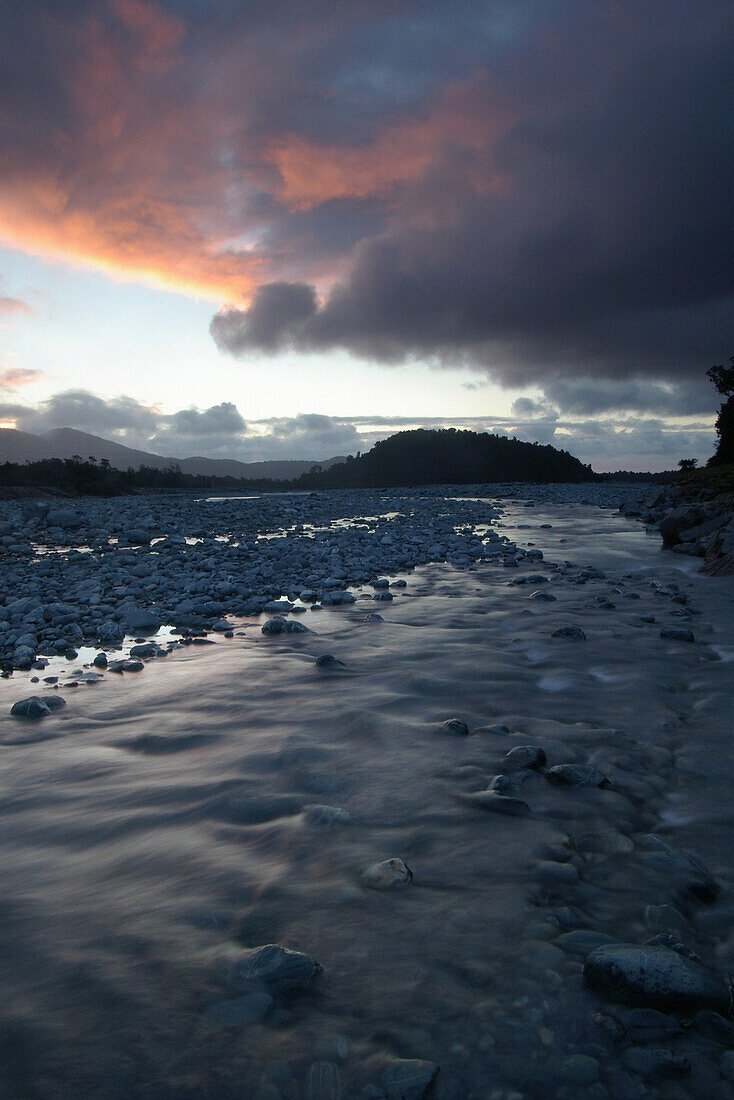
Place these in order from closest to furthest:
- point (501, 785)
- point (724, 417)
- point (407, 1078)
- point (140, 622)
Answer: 1. point (407, 1078)
2. point (501, 785)
3. point (140, 622)
4. point (724, 417)

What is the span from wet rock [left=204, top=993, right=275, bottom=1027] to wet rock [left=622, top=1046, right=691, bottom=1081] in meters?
0.91

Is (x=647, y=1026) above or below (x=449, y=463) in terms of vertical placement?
below

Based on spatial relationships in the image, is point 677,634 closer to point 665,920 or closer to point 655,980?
Answer: point 665,920

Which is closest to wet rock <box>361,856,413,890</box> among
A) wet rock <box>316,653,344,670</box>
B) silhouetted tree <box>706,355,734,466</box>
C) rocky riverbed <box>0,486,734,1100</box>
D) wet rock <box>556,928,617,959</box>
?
rocky riverbed <box>0,486,734,1100</box>

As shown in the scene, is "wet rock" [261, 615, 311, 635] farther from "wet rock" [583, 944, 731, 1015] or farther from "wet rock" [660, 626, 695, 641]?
"wet rock" [583, 944, 731, 1015]

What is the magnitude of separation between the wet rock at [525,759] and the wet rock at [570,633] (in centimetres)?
267

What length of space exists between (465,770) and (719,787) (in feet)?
3.93

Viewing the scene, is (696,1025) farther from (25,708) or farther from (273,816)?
(25,708)

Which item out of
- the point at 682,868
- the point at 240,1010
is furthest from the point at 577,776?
the point at 240,1010

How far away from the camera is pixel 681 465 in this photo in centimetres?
6581

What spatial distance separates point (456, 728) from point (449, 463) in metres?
93.3

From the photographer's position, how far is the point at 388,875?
2.06m

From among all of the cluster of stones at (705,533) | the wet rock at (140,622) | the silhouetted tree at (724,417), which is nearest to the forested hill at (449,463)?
the silhouetted tree at (724,417)

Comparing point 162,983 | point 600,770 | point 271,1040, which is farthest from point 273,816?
point 600,770
